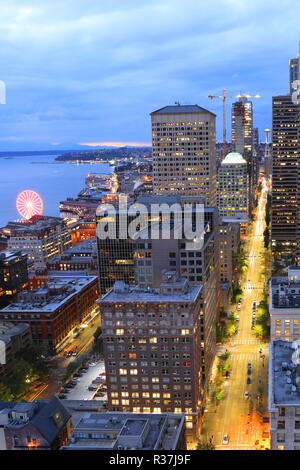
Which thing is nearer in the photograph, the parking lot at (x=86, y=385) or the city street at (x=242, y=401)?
the city street at (x=242, y=401)

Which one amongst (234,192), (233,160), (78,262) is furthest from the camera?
(233,160)

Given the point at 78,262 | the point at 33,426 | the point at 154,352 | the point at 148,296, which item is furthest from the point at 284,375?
the point at 78,262

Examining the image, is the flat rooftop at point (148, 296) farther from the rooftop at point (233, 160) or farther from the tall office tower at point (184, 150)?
the rooftop at point (233, 160)

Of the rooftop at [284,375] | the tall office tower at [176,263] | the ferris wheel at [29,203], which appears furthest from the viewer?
the ferris wheel at [29,203]

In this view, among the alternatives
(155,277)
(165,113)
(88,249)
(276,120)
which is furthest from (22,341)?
(276,120)

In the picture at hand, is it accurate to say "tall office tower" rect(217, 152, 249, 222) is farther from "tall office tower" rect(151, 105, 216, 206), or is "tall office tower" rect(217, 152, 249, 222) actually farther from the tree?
the tree

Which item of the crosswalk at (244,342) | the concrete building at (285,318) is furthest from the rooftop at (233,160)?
the concrete building at (285,318)

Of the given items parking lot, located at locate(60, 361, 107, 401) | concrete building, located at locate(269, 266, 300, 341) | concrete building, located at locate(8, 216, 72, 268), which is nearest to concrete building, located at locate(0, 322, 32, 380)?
parking lot, located at locate(60, 361, 107, 401)

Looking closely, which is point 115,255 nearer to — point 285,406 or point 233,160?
point 285,406
